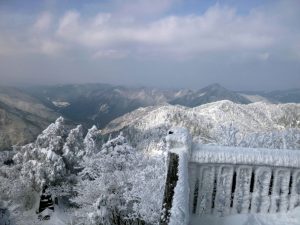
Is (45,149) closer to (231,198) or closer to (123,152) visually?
(123,152)

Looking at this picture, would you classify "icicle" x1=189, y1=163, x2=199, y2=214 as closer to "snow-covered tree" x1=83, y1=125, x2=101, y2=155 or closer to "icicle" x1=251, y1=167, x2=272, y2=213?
"icicle" x1=251, y1=167, x2=272, y2=213

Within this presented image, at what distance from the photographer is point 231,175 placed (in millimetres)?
7363

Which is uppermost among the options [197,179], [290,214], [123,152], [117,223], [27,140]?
[197,179]

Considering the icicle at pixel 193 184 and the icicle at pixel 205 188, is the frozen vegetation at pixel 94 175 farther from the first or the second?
the icicle at pixel 193 184

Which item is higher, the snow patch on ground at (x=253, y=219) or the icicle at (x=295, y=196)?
the icicle at (x=295, y=196)

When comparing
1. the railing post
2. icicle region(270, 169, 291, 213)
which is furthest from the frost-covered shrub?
the railing post

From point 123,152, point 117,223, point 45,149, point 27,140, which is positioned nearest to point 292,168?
point 117,223

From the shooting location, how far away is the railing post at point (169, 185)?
6.21 m

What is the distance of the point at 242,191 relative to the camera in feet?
24.4

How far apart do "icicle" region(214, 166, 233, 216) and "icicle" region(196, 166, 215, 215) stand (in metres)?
0.13

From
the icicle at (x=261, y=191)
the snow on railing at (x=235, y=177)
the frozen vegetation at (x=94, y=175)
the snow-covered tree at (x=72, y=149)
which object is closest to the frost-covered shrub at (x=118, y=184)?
the frozen vegetation at (x=94, y=175)

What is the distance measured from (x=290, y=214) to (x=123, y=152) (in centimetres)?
1449

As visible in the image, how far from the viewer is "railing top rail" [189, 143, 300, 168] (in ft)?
23.6

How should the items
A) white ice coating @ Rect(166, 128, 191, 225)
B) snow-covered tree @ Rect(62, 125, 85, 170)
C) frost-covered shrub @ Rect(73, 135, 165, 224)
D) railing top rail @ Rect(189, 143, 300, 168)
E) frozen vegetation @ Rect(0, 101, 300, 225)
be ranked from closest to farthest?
1. white ice coating @ Rect(166, 128, 191, 225)
2. railing top rail @ Rect(189, 143, 300, 168)
3. frozen vegetation @ Rect(0, 101, 300, 225)
4. frost-covered shrub @ Rect(73, 135, 165, 224)
5. snow-covered tree @ Rect(62, 125, 85, 170)
